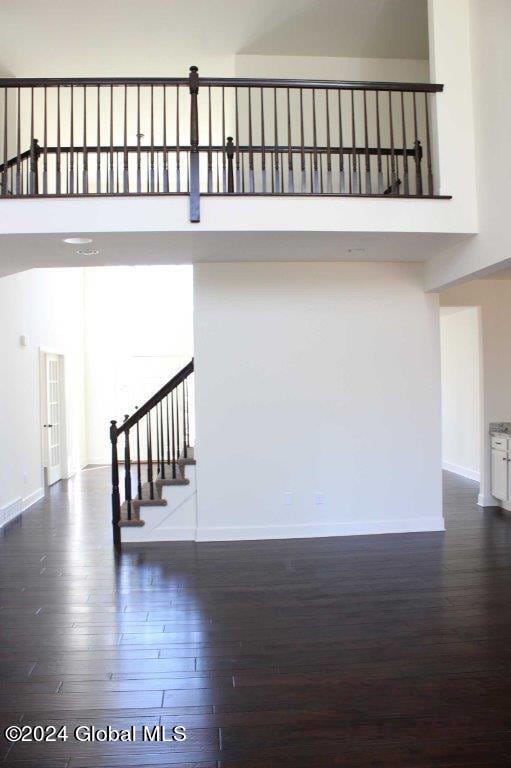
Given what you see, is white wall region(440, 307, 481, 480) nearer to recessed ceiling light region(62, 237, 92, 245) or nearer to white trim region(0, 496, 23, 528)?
recessed ceiling light region(62, 237, 92, 245)

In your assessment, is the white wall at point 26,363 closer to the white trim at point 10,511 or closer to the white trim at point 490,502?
the white trim at point 10,511

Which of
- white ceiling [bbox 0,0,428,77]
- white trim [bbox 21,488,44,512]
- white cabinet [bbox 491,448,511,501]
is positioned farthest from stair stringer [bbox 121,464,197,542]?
white ceiling [bbox 0,0,428,77]

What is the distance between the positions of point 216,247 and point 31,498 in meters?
4.26

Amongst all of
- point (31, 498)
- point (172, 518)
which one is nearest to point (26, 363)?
point (31, 498)

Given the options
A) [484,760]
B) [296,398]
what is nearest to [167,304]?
[296,398]

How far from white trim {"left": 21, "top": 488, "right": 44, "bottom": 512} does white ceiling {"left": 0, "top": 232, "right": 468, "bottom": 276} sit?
9.36 ft

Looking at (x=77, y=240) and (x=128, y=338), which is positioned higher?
(x=77, y=240)

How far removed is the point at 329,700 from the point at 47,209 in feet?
11.8

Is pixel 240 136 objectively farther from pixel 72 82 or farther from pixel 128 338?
pixel 128 338

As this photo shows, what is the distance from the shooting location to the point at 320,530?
5184 millimetres

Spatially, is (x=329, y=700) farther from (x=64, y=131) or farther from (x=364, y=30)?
(x=64, y=131)

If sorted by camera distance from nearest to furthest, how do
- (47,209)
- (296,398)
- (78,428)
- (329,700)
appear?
1. (329,700)
2. (47,209)
3. (296,398)
4. (78,428)

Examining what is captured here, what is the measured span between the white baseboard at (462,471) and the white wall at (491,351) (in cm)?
152

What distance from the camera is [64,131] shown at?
717cm
